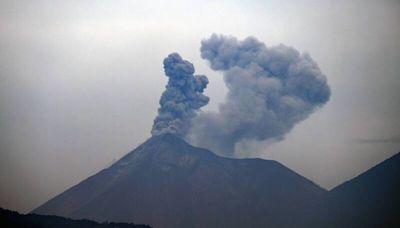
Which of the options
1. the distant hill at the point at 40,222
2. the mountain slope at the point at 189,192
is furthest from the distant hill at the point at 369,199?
the distant hill at the point at 40,222

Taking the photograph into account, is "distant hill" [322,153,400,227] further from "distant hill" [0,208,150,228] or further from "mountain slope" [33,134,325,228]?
"distant hill" [0,208,150,228]

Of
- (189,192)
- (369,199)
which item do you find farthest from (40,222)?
(369,199)

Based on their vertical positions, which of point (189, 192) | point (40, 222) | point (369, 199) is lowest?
point (40, 222)

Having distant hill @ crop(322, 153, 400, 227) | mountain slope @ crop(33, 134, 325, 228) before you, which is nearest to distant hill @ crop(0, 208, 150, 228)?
mountain slope @ crop(33, 134, 325, 228)

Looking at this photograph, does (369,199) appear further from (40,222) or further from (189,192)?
(40,222)

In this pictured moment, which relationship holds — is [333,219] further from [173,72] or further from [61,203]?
[61,203]

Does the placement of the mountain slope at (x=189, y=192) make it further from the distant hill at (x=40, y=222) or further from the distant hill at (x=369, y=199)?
the distant hill at (x=369, y=199)

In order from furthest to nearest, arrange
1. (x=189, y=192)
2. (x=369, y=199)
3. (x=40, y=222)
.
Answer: (x=189, y=192) → (x=369, y=199) → (x=40, y=222)
